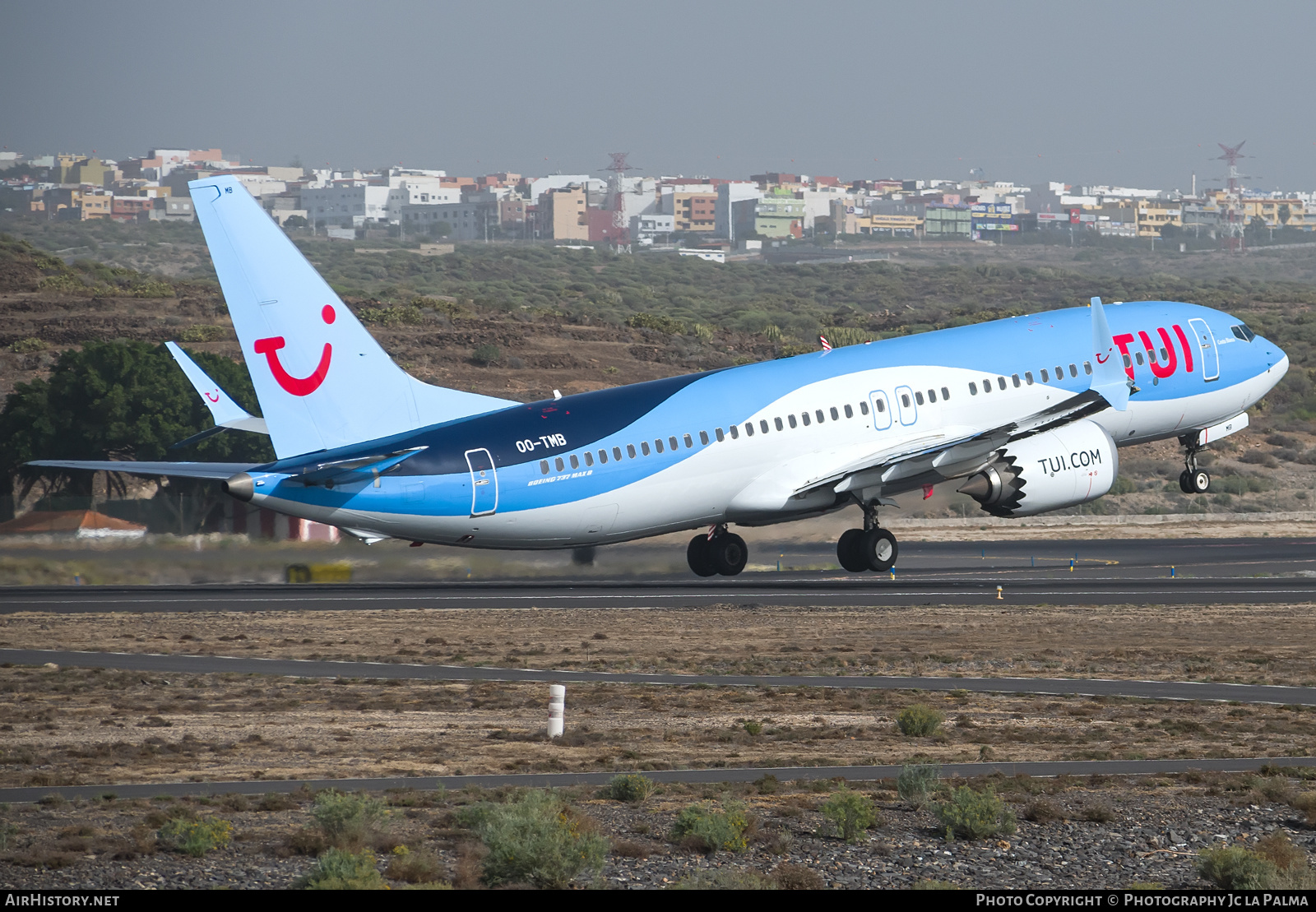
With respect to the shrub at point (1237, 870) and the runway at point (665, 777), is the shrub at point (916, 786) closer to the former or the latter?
the runway at point (665, 777)

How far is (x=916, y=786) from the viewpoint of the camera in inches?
989

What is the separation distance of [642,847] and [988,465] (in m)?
26.4

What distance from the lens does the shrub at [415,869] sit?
65.6 feet

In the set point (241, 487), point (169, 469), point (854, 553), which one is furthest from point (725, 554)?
point (241, 487)

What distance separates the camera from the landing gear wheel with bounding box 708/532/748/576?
47562mm

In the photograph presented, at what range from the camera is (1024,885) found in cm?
2097

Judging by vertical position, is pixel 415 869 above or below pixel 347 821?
below

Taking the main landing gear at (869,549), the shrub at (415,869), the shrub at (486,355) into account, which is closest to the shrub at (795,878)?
the shrub at (415,869)

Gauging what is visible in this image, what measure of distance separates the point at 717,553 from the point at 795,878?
2727cm

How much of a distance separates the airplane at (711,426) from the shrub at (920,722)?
11.6 meters

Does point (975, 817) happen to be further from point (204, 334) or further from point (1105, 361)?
point (204, 334)

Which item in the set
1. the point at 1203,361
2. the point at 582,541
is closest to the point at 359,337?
the point at 582,541

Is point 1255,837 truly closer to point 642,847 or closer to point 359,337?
point 642,847

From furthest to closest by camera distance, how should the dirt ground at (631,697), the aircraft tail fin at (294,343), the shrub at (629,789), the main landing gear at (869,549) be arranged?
the main landing gear at (869,549), the aircraft tail fin at (294,343), the dirt ground at (631,697), the shrub at (629,789)
